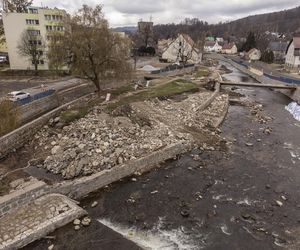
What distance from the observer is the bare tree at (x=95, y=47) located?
32.0m

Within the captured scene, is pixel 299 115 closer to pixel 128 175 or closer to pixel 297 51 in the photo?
pixel 128 175

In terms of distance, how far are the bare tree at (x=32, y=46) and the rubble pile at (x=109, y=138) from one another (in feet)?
112

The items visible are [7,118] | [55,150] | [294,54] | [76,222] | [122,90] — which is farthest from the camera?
[294,54]

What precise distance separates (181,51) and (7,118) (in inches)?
2732

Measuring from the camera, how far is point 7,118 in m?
25.1

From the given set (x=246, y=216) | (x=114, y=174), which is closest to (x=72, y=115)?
(x=114, y=174)

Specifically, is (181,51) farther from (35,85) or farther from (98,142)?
(98,142)

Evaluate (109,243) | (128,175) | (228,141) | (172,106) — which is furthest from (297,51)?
(109,243)

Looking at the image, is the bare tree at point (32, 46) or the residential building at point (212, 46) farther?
the residential building at point (212, 46)

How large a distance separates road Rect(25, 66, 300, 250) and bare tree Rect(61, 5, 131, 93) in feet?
52.4

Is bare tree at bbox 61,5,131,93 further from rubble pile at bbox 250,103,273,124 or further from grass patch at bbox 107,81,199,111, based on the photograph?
rubble pile at bbox 250,103,273,124

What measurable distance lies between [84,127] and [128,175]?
22.6ft

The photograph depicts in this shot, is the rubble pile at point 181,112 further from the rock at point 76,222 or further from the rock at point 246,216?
the rock at point 76,222

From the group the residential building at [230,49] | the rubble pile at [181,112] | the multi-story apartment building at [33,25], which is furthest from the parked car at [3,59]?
the residential building at [230,49]
